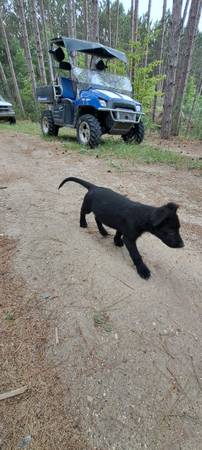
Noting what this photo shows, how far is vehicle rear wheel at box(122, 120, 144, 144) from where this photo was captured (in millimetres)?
8672

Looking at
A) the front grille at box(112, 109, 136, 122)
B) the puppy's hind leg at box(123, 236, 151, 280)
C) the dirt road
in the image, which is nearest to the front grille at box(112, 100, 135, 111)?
the front grille at box(112, 109, 136, 122)

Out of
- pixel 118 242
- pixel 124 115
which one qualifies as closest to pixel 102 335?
pixel 118 242

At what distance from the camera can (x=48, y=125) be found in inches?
398

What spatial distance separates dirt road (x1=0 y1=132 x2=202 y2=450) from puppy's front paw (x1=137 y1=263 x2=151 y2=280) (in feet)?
0.16

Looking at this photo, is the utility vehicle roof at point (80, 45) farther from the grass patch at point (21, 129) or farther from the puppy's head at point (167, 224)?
the puppy's head at point (167, 224)

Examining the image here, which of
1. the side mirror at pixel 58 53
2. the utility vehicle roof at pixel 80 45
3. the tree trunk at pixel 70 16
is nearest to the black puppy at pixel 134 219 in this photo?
the utility vehicle roof at pixel 80 45

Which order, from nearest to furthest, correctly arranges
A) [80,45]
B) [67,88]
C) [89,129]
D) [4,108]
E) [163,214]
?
[163,214] < [89,129] < [80,45] < [67,88] < [4,108]

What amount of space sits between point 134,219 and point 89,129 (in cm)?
576

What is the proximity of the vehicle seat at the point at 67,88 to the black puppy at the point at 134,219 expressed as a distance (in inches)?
274

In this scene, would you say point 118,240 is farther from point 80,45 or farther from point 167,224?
point 80,45

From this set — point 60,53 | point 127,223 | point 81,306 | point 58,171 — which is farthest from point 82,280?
point 60,53

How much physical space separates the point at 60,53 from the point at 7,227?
25.6 feet

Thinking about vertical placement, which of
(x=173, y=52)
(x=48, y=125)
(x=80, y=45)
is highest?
(x=173, y=52)

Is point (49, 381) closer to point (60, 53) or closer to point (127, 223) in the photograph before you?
point (127, 223)
